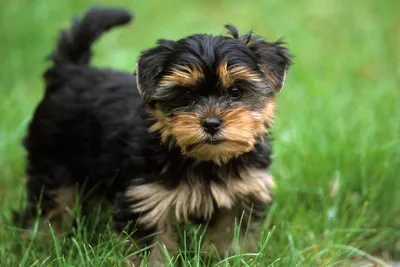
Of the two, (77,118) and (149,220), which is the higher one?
(77,118)

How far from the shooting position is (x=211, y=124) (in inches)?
143

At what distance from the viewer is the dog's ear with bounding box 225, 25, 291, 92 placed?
157 inches

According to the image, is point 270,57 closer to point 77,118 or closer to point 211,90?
point 211,90

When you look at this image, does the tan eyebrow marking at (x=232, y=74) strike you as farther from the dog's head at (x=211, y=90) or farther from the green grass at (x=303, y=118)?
the green grass at (x=303, y=118)

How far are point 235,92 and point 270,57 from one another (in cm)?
34

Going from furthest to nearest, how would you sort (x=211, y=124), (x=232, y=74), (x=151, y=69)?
(x=151, y=69) → (x=232, y=74) → (x=211, y=124)

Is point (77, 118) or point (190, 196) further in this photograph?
point (77, 118)

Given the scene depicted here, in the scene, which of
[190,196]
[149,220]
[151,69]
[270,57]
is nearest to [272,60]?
[270,57]

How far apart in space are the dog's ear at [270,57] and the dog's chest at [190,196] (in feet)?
1.98

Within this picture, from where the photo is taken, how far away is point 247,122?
3.76 meters

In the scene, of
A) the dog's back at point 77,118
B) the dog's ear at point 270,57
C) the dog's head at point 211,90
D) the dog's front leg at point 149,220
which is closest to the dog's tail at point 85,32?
the dog's back at point 77,118

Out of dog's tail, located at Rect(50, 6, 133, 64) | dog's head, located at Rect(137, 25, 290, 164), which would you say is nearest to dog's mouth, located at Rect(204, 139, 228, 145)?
dog's head, located at Rect(137, 25, 290, 164)

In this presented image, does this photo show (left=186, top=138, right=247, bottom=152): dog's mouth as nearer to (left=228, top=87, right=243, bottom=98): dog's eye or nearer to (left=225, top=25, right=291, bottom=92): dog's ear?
(left=228, top=87, right=243, bottom=98): dog's eye

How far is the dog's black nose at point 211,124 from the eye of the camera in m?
3.64
